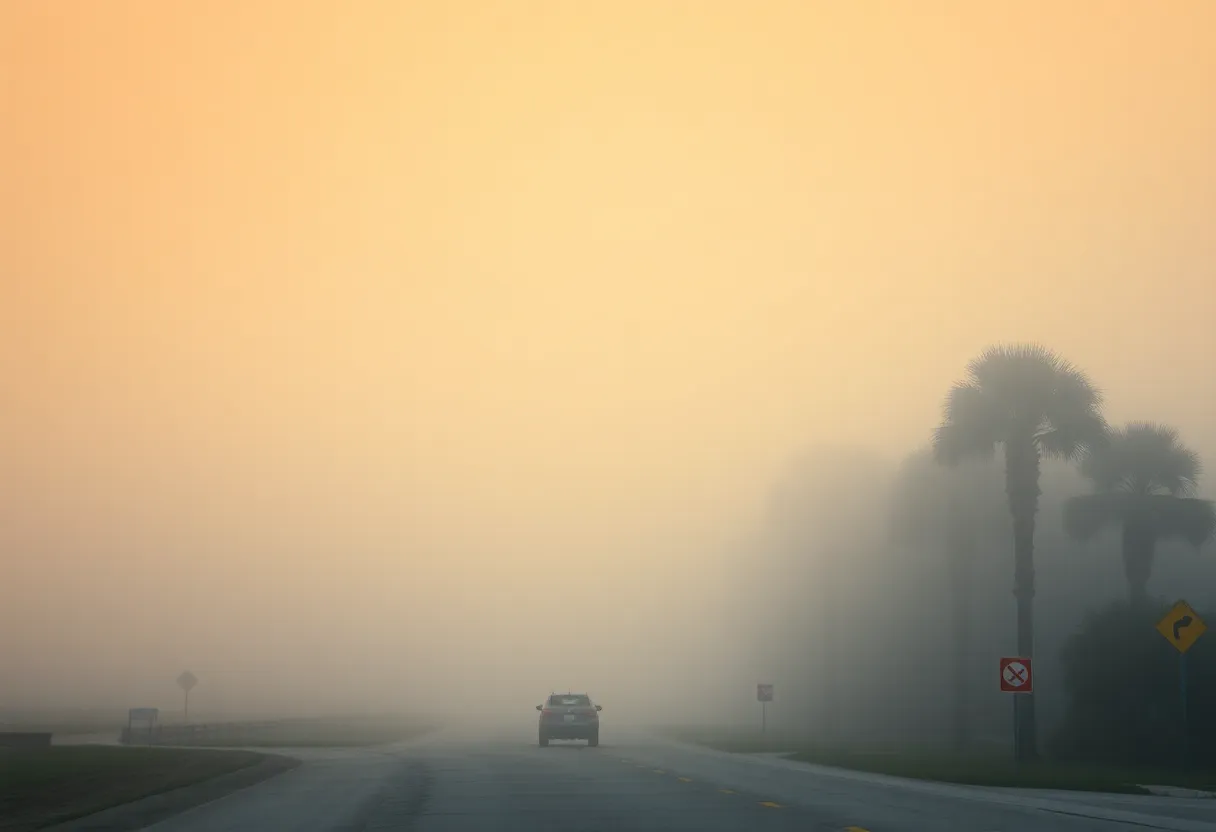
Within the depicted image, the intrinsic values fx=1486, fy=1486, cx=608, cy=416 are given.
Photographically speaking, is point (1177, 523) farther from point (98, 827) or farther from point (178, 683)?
point (98, 827)

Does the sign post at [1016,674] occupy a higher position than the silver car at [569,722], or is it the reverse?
the sign post at [1016,674]

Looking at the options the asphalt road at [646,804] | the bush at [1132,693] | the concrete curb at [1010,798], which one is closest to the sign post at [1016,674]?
the concrete curb at [1010,798]

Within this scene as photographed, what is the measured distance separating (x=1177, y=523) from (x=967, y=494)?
8911 millimetres

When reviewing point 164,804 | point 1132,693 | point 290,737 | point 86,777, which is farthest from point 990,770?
point 290,737

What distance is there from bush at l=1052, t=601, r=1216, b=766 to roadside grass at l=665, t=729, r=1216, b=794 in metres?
1.95

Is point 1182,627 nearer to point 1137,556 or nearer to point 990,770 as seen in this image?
point 990,770

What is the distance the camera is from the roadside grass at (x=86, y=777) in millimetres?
21688

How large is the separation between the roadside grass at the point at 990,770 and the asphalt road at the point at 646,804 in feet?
7.52

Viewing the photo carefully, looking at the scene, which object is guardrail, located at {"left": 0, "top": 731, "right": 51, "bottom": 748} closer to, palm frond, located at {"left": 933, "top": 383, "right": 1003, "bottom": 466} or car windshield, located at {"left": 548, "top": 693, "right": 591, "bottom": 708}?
car windshield, located at {"left": 548, "top": 693, "right": 591, "bottom": 708}

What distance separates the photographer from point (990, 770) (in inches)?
1501

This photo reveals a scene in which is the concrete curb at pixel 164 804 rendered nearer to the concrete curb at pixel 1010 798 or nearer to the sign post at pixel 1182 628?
the concrete curb at pixel 1010 798

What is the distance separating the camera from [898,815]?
68.8 feet

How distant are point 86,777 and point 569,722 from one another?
84.4 feet

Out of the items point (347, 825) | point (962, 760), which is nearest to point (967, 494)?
point (962, 760)
